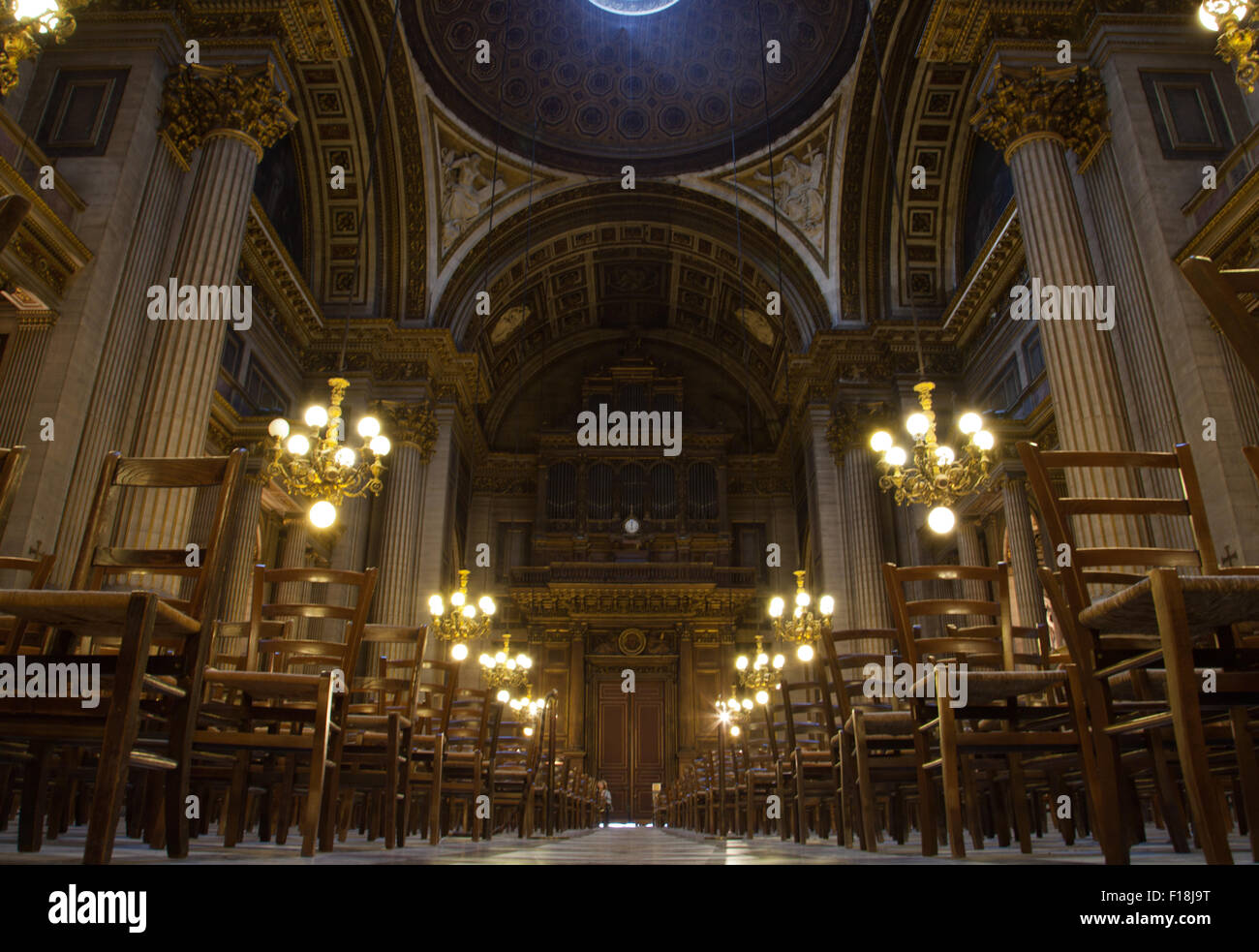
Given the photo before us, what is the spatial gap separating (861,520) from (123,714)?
42.4 feet

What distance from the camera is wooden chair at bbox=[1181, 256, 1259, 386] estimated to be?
210 cm

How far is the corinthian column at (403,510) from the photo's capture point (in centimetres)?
1344

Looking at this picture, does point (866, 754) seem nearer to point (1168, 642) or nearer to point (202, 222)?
point (1168, 642)

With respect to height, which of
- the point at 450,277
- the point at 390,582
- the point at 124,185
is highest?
the point at 450,277

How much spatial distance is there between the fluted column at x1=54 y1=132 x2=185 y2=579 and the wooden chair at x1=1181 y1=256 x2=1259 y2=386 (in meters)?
7.23

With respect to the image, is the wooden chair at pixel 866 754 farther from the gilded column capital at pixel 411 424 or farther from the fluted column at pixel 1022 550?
the gilded column capital at pixel 411 424

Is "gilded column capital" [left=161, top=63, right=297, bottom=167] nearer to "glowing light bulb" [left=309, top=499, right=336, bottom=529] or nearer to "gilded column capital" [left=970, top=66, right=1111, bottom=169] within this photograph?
"glowing light bulb" [left=309, top=499, right=336, bottom=529]

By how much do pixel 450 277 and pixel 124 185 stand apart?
8360 millimetres

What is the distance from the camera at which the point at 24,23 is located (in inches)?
172

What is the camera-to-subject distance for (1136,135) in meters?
7.47

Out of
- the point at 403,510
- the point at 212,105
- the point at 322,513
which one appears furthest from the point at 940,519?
the point at 403,510
